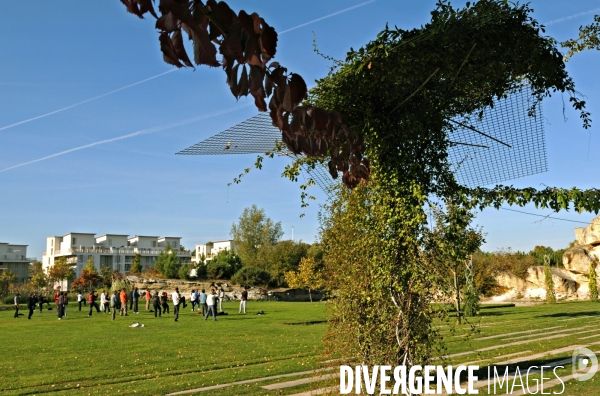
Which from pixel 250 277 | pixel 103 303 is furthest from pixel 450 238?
pixel 250 277

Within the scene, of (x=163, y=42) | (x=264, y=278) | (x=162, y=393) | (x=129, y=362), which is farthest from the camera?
(x=264, y=278)

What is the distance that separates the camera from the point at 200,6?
1.31 meters

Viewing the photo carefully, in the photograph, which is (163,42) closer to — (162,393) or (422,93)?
(422,93)

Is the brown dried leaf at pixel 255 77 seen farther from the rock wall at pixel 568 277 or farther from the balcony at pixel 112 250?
the balcony at pixel 112 250

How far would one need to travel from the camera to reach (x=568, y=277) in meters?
41.9

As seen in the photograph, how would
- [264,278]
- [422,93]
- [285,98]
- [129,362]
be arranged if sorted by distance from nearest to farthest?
[285,98], [422,93], [129,362], [264,278]

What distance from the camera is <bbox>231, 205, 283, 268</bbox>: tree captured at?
71000 mm

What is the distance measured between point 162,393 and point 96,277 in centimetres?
5348

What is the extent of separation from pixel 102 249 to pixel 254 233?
131ft

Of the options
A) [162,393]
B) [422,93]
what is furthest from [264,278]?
[422,93]

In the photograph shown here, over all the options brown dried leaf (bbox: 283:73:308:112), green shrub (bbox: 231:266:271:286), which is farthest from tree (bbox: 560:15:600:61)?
→ green shrub (bbox: 231:266:271:286)

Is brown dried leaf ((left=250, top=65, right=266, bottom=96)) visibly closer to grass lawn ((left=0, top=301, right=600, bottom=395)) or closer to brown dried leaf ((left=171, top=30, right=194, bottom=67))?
brown dried leaf ((left=171, top=30, right=194, bottom=67))

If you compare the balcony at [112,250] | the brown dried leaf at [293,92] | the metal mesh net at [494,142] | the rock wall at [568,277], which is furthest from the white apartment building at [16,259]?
the brown dried leaf at [293,92]

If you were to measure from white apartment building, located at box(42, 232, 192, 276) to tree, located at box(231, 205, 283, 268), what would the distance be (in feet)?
82.8
